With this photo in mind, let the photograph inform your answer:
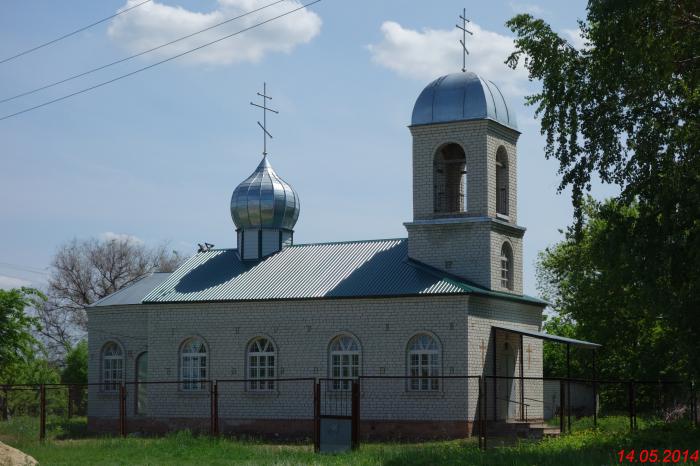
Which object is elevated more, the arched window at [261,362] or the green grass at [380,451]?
the arched window at [261,362]

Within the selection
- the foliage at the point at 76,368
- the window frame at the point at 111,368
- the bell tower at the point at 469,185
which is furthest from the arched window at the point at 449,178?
the foliage at the point at 76,368

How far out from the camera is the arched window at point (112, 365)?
3488 centimetres

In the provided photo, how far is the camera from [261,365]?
31.2m

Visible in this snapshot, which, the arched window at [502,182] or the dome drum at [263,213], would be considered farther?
the dome drum at [263,213]

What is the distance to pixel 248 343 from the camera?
31328mm

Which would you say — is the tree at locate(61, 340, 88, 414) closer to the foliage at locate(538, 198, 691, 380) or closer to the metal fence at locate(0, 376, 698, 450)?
the metal fence at locate(0, 376, 698, 450)

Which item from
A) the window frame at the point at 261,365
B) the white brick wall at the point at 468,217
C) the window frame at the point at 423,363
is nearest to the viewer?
the window frame at the point at 423,363

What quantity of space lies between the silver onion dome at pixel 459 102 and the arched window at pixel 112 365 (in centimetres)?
1218

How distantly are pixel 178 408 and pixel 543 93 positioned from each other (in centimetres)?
1579

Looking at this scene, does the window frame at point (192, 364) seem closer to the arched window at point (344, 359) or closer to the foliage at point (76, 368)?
the arched window at point (344, 359)

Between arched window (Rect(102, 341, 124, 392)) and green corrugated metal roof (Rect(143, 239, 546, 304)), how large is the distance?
9.38ft

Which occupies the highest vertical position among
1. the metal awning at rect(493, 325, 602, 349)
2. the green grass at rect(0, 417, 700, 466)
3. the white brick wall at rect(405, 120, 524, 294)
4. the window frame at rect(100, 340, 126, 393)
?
the white brick wall at rect(405, 120, 524, 294)

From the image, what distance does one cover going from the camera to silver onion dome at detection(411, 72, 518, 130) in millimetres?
29953
